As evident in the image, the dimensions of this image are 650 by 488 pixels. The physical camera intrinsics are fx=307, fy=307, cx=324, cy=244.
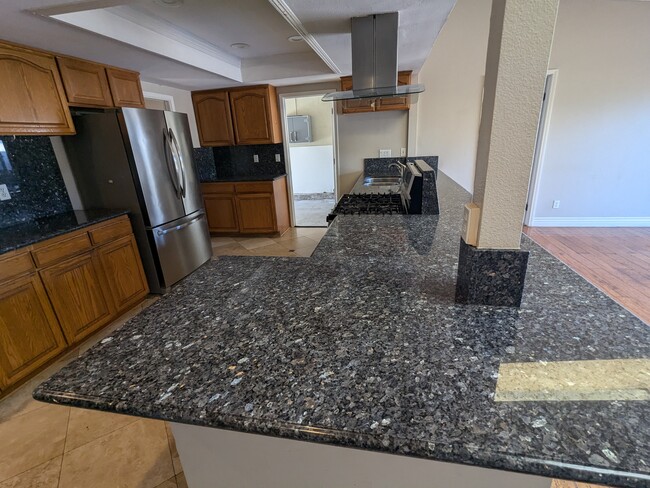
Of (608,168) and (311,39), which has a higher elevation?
(311,39)

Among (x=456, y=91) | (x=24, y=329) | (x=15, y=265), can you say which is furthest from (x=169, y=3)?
(x=456, y=91)

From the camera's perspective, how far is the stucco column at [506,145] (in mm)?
663

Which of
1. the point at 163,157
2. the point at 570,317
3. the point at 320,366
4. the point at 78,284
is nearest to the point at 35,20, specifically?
the point at 163,157

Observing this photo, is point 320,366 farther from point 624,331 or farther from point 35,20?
point 35,20

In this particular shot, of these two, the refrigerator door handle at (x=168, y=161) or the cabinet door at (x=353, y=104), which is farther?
the cabinet door at (x=353, y=104)

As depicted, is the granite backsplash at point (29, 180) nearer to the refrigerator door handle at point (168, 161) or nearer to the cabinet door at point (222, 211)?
the refrigerator door handle at point (168, 161)

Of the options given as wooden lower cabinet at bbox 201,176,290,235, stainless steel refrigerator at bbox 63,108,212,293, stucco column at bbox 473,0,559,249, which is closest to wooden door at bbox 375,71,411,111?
wooden lower cabinet at bbox 201,176,290,235

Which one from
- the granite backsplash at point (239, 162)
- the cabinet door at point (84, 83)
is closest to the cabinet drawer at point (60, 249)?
the cabinet door at point (84, 83)

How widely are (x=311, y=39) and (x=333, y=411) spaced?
2532 millimetres

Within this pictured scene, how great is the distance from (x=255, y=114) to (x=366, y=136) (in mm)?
1554

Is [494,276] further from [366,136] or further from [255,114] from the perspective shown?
[255,114]

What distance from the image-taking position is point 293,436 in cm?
52

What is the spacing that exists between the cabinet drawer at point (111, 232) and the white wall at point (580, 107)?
Answer: 353 cm

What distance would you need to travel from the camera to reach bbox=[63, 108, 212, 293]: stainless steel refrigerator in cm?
259
